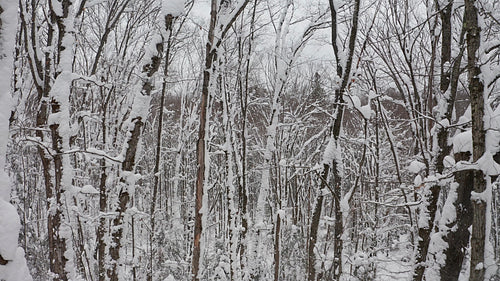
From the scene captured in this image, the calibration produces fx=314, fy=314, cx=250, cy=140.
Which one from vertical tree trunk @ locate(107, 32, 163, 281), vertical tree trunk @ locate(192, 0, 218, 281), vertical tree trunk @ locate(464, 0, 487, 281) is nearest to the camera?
vertical tree trunk @ locate(464, 0, 487, 281)

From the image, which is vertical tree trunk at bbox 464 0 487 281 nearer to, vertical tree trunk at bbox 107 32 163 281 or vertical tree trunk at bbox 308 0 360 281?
vertical tree trunk at bbox 308 0 360 281

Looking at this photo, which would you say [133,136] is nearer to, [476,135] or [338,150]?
[338,150]

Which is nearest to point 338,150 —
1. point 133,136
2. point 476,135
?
point 476,135

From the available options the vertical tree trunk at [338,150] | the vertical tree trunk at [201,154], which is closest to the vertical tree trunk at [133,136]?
the vertical tree trunk at [201,154]

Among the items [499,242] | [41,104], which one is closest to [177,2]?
[41,104]

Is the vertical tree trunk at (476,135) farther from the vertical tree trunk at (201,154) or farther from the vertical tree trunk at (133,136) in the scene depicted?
the vertical tree trunk at (133,136)

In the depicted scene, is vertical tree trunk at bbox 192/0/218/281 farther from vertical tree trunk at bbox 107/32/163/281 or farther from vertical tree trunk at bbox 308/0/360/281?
vertical tree trunk at bbox 308/0/360/281

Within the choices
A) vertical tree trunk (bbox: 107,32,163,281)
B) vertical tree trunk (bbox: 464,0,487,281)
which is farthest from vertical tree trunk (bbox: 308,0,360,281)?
vertical tree trunk (bbox: 107,32,163,281)

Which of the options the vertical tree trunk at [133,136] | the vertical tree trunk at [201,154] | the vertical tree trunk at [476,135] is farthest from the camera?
the vertical tree trunk at [133,136]

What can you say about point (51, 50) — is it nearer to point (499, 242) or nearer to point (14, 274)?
point (14, 274)

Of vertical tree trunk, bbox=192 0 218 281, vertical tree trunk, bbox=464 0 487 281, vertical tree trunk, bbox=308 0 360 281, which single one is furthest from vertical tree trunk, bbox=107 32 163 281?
vertical tree trunk, bbox=464 0 487 281

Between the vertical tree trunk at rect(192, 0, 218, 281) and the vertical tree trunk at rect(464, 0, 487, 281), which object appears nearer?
the vertical tree trunk at rect(464, 0, 487, 281)

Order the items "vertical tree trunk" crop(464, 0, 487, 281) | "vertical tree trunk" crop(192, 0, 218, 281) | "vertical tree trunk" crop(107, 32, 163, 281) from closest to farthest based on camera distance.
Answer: "vertical tree trunk" crop(464, 0, 487, 281)
"vertical tree trunk" crop(192, 0, 218, 281)
"vertical tree trunk" crop(107, 32, 163, 281)

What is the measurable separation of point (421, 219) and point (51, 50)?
651cm
